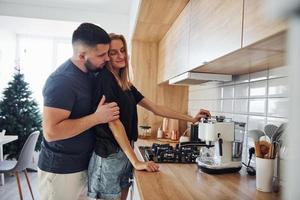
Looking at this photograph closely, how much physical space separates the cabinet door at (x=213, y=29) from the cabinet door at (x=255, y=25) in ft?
0.13

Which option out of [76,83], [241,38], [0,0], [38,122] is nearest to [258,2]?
[241,38]

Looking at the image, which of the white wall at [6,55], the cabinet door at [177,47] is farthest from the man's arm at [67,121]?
the white wall at [6,55]

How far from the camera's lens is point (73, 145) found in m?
1.32

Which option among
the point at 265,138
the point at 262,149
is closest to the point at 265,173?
the point at 262,149

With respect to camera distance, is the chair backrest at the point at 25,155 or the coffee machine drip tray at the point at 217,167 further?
the chair backrest at the point at 25,155

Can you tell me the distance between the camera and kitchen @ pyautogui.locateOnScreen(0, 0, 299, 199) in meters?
0.83

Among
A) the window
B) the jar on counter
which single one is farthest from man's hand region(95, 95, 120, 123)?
the window

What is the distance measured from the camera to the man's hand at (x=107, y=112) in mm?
1224

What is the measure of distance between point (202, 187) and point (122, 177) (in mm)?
444

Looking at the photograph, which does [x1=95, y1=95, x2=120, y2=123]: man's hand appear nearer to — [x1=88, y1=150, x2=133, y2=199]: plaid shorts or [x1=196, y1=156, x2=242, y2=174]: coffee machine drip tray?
[x1=88, y1=150, x2=133, y2=199]: plaid shorts

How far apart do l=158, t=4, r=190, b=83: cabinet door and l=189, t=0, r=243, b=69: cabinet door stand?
0.13 m

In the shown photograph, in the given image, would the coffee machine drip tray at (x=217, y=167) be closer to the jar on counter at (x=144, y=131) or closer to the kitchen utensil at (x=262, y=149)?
the kitchen utensil at (x=262, y=149)

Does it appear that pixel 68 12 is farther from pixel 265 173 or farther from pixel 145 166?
pixel 265 173

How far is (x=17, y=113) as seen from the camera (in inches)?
160
